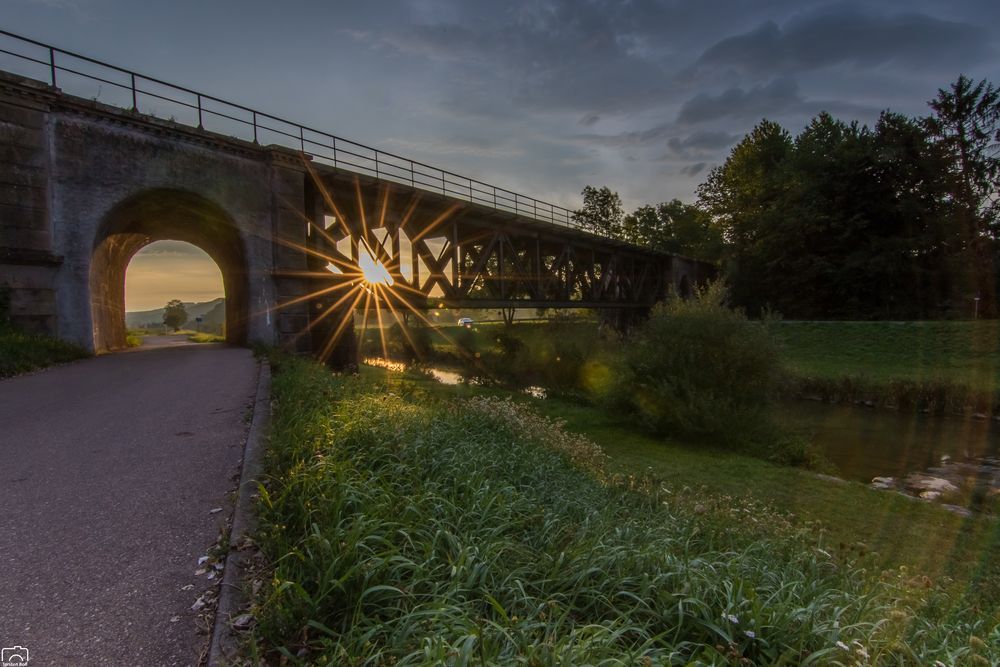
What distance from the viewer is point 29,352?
12336mm

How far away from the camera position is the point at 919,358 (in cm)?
2798

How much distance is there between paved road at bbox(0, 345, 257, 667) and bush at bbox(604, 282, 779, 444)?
12.1 meters

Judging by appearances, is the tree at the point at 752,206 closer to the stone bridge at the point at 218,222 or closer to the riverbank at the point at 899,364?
the riverbank at the point at 899,364

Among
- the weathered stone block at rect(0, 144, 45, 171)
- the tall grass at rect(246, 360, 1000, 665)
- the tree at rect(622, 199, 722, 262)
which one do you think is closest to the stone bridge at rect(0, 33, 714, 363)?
the weathered stone block at rect(0, 144, 45, 171)

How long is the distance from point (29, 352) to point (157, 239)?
13648 millimetres

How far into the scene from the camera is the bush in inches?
581

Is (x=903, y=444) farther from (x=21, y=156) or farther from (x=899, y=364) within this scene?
(x=21, y=156)

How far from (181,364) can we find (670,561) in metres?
15.6

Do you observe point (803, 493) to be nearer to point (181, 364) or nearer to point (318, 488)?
point (318, 488)

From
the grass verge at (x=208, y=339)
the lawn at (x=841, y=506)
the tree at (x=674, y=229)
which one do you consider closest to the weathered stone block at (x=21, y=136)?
the lawn at (x=841, y=506)

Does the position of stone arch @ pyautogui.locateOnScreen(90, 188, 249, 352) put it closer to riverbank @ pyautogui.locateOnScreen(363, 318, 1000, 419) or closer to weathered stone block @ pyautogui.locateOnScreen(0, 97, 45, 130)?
weathered stone block @ pyautogui.locateOnScreen(0, 97, 45, 130)

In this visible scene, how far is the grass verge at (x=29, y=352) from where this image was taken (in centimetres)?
1150

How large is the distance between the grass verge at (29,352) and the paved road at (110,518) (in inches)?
143

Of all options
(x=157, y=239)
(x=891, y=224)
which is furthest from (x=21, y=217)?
(x=891, y=224)
